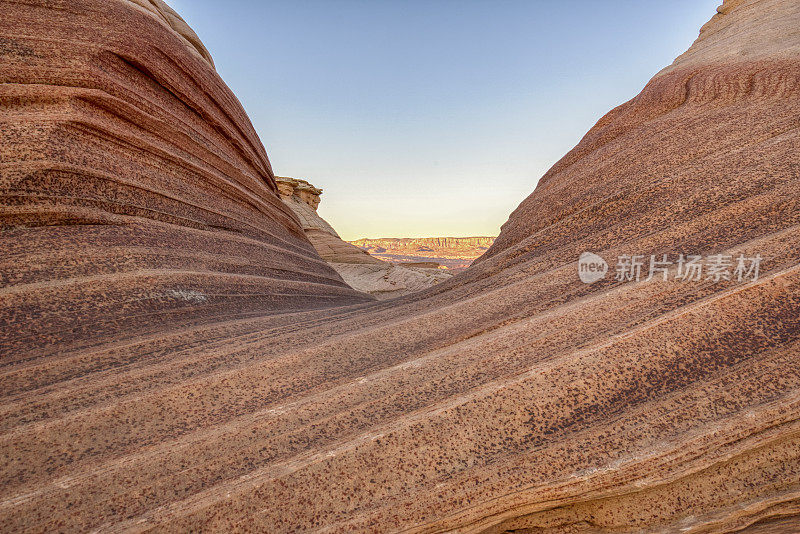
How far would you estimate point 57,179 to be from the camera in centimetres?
246

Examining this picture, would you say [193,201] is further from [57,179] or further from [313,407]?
[313,407]

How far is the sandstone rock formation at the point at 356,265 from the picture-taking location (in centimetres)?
1270

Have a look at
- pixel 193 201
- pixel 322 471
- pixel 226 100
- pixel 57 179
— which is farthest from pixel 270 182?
pixel 322 471

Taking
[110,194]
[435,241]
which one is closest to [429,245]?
[435,241]

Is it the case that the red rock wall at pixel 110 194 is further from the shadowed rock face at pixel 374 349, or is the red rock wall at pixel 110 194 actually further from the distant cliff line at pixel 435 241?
the distant cliff line at pixel 435 241

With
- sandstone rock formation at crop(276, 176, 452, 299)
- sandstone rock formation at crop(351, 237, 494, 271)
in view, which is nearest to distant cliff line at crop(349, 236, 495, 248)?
sandstone rock formation at crop(351, 237, 494, 271)

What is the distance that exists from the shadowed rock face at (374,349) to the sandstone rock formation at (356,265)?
8.22 metres

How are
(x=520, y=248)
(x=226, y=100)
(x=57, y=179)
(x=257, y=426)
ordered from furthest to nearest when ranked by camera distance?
(x=226, y=100) → (x=520, y=248) → (x=57, y=179) → (x=257, y=426)

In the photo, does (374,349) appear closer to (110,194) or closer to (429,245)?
(110,194)

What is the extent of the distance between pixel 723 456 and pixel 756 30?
6386mm

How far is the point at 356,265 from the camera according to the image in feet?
49.1

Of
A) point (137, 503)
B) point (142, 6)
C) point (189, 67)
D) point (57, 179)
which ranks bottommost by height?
point (137, 503)

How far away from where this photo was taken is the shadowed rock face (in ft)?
4.34

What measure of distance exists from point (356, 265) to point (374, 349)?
1290cm
